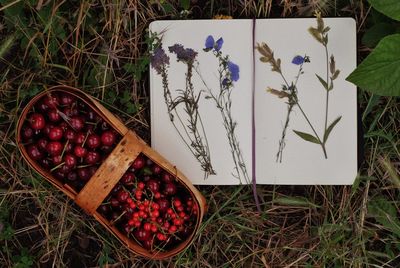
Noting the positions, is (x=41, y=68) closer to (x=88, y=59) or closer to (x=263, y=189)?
(x=88, y=59)

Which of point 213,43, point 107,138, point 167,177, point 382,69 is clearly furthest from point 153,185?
point 382,69

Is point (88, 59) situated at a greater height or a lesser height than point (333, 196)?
greater

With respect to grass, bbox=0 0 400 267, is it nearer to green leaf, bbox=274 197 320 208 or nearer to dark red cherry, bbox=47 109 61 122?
green leaf, bbox=274 197 320 208

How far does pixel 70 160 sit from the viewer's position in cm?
118

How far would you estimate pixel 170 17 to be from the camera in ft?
4.24

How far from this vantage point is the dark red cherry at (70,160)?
46.4 inches

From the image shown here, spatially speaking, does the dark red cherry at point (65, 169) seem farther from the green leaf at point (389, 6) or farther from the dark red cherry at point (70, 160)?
the green leaf at point (389, 6)

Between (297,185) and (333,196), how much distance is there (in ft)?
0.28

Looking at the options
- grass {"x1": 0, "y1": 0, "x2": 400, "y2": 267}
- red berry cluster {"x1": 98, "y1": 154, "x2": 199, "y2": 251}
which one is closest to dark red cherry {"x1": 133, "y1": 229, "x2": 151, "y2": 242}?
red berry cluster {"x1": 98, "y1": 154, "x2": 199, "y2": 251}

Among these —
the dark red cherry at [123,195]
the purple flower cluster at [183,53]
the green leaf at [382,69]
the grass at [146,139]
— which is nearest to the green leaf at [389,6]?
the green leaf at [382,69]

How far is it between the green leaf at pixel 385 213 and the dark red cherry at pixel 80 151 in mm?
646

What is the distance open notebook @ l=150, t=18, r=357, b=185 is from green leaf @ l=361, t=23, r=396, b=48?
A: 4 centimetres

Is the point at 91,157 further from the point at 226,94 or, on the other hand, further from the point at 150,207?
the point at 226,94

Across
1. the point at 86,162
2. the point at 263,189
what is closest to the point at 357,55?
the point at 263,189
